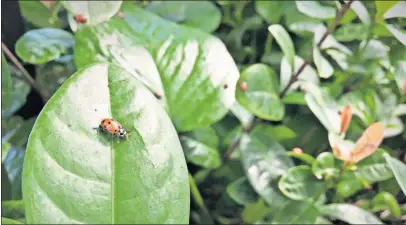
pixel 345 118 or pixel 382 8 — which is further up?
pixel 382 8

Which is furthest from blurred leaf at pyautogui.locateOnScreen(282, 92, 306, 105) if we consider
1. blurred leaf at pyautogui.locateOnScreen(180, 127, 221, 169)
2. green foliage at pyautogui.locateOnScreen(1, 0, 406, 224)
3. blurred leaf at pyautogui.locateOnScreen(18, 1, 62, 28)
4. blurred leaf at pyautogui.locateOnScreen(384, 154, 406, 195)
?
blurred leaf at pyautogui.locateOnScreen(18, 1, 62, 28)

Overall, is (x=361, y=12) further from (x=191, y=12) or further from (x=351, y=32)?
(x=191, y=12)

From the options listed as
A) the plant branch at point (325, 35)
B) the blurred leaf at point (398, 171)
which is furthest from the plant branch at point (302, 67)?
the blurred leaf at point (398, 171)

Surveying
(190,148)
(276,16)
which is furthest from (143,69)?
(276,16)

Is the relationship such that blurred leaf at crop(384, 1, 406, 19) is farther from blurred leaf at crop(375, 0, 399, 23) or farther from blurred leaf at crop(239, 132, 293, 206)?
blurred leaf at crop(239, 132, 293, 206)

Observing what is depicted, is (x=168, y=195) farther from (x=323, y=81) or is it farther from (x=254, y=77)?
(x=323, y=81)

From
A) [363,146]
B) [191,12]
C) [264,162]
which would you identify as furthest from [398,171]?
[191,12]

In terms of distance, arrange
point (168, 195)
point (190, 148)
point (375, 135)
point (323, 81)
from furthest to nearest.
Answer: point (323, 81)
point (190, 148)
point (375, 135)
point (168, 195)
